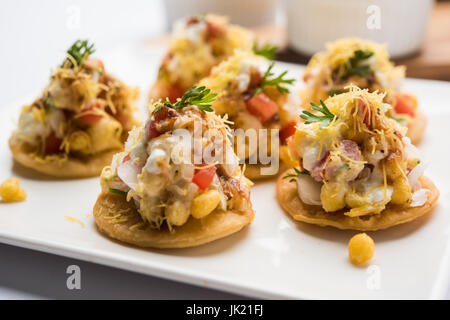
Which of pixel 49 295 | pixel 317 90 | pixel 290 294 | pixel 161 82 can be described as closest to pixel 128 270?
pixel 49 295

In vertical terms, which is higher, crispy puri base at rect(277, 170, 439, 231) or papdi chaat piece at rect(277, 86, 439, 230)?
papdi chaat piece at rect(277, 86, 439, 230)

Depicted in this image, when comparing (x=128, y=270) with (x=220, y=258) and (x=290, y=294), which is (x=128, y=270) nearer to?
(x=220, y=258)

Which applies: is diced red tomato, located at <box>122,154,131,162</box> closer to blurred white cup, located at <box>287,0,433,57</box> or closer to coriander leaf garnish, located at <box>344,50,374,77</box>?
coriander leaf garnish, located at <box>344,50,374,77</box>

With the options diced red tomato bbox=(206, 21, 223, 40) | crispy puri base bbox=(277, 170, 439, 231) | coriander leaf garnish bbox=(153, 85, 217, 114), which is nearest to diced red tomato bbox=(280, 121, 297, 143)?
crispy puri base bbox=(277, 170, 439, 231)

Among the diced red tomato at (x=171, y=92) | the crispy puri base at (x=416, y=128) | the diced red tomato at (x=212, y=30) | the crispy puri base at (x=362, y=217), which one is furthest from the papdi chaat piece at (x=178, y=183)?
the diced red tomato at (x=212, y=30)

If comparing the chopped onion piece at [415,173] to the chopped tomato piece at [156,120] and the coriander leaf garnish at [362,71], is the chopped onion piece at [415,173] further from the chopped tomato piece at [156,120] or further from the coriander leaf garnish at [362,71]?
the chopped tomato piece at [156,120]

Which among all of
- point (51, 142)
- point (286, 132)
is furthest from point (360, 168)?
point (51, 142)
